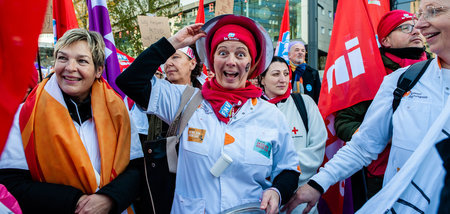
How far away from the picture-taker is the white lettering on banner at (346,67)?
289 cm

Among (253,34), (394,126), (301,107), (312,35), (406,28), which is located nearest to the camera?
(394,126)

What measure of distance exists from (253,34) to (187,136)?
93 cm

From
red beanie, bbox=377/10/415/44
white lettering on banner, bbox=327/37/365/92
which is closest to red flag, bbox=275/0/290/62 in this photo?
white lettering on banner, bbox=327/37/365/92

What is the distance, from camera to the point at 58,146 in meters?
1.73

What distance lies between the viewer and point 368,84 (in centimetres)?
275

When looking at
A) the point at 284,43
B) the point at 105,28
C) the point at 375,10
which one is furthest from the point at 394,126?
the point at 284,43

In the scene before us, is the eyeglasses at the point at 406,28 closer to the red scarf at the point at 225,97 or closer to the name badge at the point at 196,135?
the red scarf at the point at 225,97

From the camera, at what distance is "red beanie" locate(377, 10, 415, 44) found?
2561 mm

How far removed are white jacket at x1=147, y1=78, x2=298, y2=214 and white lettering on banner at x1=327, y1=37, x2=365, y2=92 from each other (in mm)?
1356

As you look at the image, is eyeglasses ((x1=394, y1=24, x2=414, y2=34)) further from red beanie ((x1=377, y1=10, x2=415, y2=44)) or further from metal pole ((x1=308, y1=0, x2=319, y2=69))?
metal pole ((x1=308, y1=0, x2=319, y2=69))

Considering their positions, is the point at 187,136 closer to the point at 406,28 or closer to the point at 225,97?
the point at 225,97

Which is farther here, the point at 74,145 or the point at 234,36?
the point at 234,36

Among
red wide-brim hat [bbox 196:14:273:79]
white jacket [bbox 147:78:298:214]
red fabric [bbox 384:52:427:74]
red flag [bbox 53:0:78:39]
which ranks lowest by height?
white jacket [bbox 147:78:298:214]

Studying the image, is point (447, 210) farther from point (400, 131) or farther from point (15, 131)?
point (15, 131)
